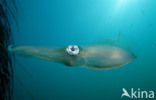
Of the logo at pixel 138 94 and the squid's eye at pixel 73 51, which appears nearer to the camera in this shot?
the squid's eye at pixel 73 51

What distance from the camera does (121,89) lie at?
6.84 ft

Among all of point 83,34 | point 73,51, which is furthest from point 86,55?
point 83,34

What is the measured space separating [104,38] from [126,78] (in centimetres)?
51

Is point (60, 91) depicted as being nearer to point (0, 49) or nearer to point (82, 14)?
point (82, 14)

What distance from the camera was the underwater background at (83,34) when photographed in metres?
1.96

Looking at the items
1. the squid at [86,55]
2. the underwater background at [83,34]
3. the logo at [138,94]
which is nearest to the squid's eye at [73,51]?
the squid at [86,55]

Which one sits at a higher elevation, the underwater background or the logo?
the underwater background

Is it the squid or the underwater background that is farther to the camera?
the underwater background

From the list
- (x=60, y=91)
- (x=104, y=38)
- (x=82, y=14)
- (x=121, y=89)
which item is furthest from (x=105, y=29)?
(x=60, y=91)

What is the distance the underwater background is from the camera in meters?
1.96

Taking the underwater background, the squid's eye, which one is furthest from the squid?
the underwater background

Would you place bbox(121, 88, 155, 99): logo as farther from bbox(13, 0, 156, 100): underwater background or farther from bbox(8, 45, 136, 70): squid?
bbox(8, 45, 136, 70): squid

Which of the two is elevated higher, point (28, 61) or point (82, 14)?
point (82, 14)

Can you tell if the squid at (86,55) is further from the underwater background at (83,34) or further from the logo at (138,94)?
the logo at (138,94)
